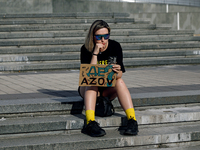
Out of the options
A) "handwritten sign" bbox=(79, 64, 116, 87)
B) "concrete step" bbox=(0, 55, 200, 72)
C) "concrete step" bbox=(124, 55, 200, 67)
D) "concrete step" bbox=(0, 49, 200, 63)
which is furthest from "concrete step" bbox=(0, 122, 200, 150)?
"concrete step" bbox=(0, 49, 200, 63)

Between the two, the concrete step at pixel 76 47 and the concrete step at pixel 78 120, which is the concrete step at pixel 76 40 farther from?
the concrete step at pixel 78 120

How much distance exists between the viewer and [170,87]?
5.89 meters

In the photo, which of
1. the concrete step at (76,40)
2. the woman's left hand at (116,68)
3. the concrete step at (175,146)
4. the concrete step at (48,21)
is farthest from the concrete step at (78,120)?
the concrete step at (48,21)

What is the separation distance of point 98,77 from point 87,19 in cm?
863

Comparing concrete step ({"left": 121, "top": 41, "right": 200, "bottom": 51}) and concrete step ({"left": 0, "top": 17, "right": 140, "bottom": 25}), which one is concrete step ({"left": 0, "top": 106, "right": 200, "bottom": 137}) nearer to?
concrete step ({"left": 121, "top": 41, "right": 200, "bottom": 51})

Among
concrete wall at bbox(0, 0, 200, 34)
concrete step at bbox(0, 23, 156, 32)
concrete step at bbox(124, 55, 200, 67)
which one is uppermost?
concrete wall at bbox(0, 0, 200, 34)

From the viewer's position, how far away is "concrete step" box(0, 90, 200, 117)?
14.3 ft

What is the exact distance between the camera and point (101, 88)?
443 cm

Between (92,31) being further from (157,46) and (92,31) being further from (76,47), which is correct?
(157,46)

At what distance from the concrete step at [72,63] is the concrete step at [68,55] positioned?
0.28 feet

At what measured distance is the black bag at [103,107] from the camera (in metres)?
4.31

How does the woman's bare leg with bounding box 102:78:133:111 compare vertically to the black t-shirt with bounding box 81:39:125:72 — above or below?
below

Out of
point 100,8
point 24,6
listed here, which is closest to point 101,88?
point 24,6

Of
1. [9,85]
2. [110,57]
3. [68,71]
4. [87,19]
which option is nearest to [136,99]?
[110,57]
